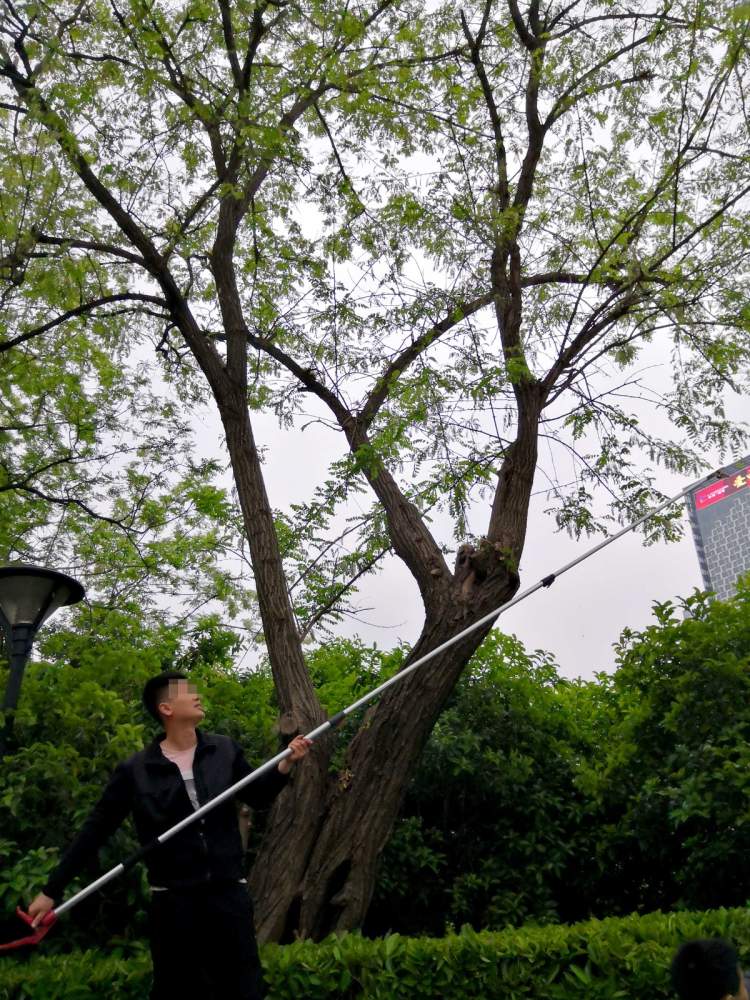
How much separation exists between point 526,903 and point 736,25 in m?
6.43

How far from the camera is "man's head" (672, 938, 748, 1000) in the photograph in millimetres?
2354

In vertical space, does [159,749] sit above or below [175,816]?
above

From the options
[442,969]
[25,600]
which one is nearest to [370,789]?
[442,969]

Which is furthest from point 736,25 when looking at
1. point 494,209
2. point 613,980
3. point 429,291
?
point 613,980

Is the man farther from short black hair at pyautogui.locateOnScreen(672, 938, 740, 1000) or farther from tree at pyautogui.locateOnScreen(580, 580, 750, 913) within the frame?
Result: tree at pyautogui.locateOnScreen(580, 580, 750, 913)

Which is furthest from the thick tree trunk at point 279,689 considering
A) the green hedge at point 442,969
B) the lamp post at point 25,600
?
the lamp post at point 25,600

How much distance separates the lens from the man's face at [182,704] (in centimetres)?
375

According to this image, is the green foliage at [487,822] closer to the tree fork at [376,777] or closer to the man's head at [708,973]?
the tree fork at [376,777]

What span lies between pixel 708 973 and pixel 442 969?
2.22m

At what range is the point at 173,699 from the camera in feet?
12.4

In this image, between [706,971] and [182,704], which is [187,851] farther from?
[706,971]

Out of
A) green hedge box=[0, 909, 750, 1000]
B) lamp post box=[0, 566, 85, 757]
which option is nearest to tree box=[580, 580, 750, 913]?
green hedge box=[0, 909, 750, 1000]

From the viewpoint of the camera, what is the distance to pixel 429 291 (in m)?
7.64

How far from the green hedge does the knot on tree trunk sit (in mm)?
2326
